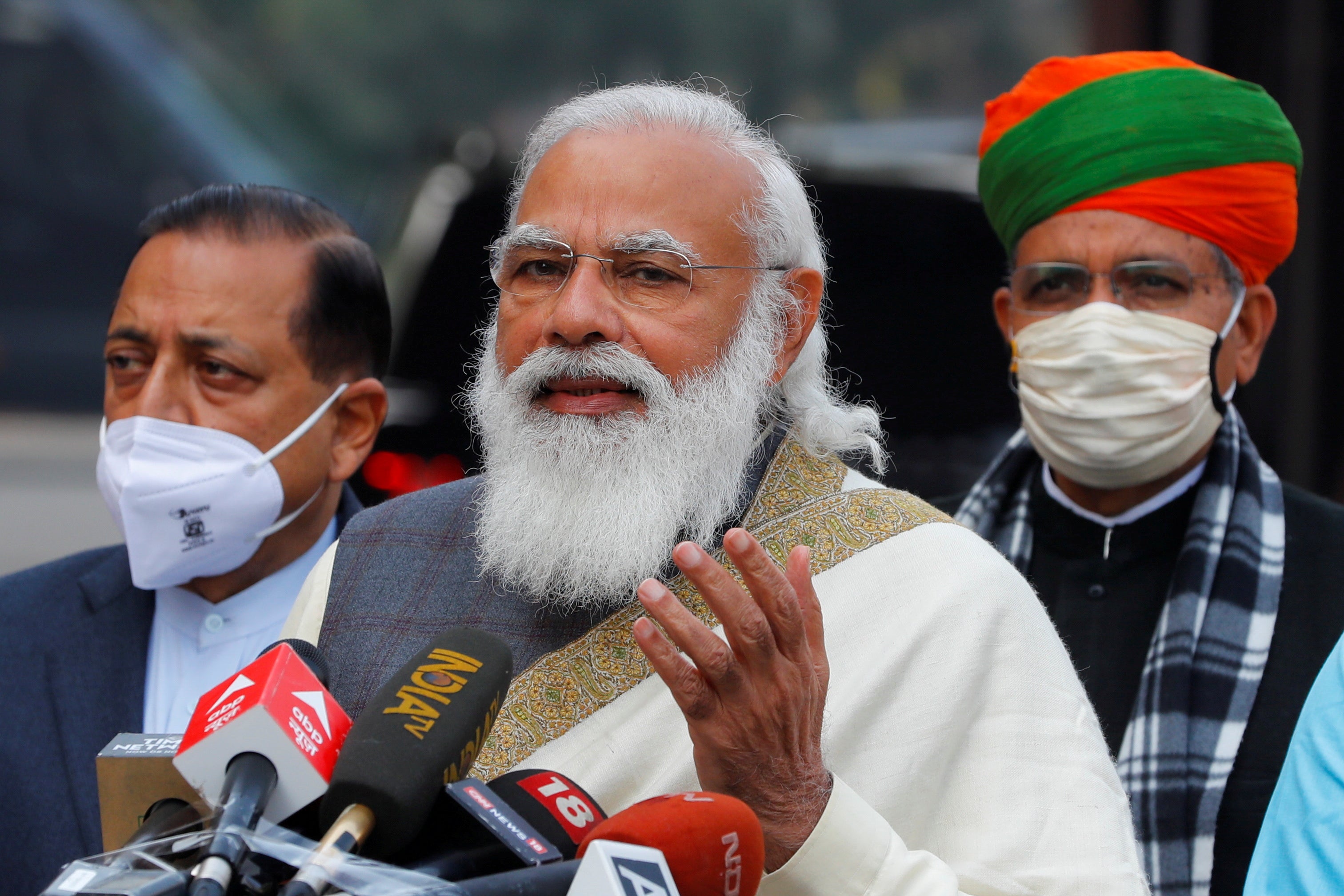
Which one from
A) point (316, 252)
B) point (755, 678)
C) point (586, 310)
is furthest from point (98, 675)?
point (755, 678)

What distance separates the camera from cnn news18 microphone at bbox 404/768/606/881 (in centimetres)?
136

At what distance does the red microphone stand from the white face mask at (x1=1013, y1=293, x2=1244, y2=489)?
5.97 feet

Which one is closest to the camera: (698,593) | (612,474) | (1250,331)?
(698,593)

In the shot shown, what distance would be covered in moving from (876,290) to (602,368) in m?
2.97

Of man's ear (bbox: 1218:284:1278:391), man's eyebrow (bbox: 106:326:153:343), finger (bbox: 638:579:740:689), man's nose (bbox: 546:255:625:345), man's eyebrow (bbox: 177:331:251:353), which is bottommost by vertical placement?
man's ear (bbox: 1218:284:1278:391)

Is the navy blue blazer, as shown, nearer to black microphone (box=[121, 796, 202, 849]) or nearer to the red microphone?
black microphone (box=[121, 796, 202, 849])

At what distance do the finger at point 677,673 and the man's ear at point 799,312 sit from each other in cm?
96

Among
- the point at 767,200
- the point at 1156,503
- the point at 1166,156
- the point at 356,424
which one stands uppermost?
the point at 767,200

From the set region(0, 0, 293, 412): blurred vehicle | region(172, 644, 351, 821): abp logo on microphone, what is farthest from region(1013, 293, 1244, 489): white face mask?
region(0, 0, 293, 412): blurred vehicle

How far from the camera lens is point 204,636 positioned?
300 centimetres

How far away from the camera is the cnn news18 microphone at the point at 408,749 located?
4.33 feet

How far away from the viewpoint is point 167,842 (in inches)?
50.0

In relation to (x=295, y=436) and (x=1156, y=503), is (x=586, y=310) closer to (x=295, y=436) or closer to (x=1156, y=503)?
(x=295, y=436)

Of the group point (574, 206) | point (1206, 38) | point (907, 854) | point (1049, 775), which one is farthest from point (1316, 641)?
point (1206, 38)
